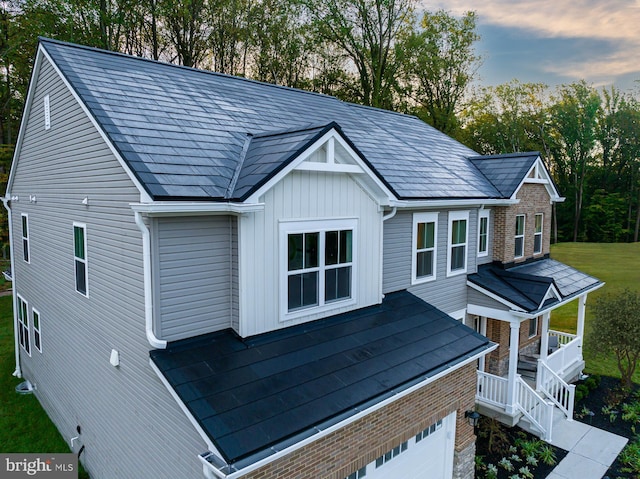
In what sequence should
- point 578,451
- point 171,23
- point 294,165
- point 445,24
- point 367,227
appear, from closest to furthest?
point 294,165
point 367,227
point 578,451
point 171,23
point 445,24

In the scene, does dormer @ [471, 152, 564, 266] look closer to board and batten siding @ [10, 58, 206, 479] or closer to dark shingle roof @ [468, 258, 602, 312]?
dark shingle roof @ [468, 258, 602, 312]

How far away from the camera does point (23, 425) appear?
11062 millimetres

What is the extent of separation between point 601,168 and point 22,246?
53.4 metres

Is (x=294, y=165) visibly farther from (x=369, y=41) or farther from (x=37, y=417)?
(x=369, y=41)

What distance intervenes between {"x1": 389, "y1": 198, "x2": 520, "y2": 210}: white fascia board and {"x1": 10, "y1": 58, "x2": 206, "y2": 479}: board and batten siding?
5235mm

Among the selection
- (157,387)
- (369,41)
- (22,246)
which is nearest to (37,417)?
(22,246)

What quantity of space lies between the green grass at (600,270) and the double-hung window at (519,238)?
3818 mm

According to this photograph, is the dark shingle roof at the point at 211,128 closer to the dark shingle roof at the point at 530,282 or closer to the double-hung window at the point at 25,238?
the dark shingle roof at the point at 530,282

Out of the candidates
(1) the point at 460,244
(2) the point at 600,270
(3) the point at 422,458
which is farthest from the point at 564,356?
(2) the point at 600,270

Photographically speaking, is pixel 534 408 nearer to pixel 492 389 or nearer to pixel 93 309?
pixel 492 389

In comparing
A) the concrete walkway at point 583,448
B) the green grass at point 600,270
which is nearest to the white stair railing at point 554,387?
the concrete walkway at point 583,448

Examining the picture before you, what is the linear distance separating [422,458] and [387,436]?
1.65 metres

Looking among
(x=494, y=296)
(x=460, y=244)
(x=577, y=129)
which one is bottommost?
(x=494, y=296)

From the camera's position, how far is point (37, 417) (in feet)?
37.6
